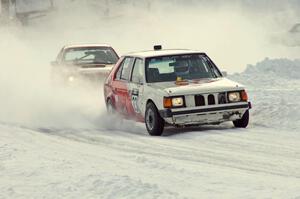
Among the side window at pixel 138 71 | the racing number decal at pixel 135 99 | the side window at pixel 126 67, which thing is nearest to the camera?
the racing number decal at pixel 135 99

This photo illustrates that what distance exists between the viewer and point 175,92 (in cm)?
1041

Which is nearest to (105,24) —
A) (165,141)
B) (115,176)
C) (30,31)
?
(30,31)

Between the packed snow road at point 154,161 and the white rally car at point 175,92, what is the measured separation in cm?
26

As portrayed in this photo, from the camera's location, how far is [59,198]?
5949mm

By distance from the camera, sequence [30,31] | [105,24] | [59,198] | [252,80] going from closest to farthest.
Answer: [59,198] → [252,80] → [30,31] → [105,24]

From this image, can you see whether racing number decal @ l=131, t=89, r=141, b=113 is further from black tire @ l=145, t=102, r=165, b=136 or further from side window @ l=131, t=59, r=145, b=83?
black tire @ l=145, t=102, r=165, b=136

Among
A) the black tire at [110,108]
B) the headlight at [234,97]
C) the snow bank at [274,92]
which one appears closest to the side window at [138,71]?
the black tire at [110,108]

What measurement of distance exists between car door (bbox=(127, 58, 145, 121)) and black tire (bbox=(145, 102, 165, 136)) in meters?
0.29

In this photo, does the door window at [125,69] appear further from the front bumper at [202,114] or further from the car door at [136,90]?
the front bumper at [202,114]

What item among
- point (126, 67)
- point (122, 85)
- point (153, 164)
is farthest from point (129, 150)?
point (126, 67)

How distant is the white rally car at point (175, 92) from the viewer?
411 inches

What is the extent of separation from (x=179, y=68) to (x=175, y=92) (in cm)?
105

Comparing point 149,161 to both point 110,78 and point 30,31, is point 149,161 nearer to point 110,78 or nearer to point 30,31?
point 110,78

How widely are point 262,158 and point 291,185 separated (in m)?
1.87
